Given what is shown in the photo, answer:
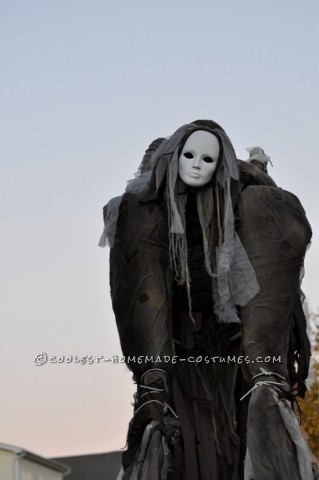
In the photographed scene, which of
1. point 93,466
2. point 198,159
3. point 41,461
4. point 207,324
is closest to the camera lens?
point 198,159

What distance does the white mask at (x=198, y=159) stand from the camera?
6031 mm

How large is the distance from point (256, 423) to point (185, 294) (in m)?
0.99

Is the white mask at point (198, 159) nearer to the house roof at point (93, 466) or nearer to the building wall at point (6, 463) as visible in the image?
the house roof at point (93, 466)

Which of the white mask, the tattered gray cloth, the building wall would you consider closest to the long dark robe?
the tattered gray cloth

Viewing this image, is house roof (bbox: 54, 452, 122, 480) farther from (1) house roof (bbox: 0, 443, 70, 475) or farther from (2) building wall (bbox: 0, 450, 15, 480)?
(2) building wall (bbox: 0, 450, 15, 480)

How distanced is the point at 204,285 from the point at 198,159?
0.70 m

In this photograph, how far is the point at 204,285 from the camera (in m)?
6.32

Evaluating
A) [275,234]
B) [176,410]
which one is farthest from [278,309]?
[176,410]

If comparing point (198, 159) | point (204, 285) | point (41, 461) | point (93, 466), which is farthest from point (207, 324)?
point (41, 461)

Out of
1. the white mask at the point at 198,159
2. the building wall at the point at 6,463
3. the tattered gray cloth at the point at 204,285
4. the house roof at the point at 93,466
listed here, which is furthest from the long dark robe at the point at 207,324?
the building wall at the point at 6,463

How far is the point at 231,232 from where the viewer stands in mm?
6066

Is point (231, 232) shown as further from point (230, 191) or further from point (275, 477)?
point (275, 477)

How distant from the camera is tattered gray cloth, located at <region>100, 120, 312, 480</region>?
6.02 m

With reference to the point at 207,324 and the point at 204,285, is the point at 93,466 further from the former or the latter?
the point at 204,285
